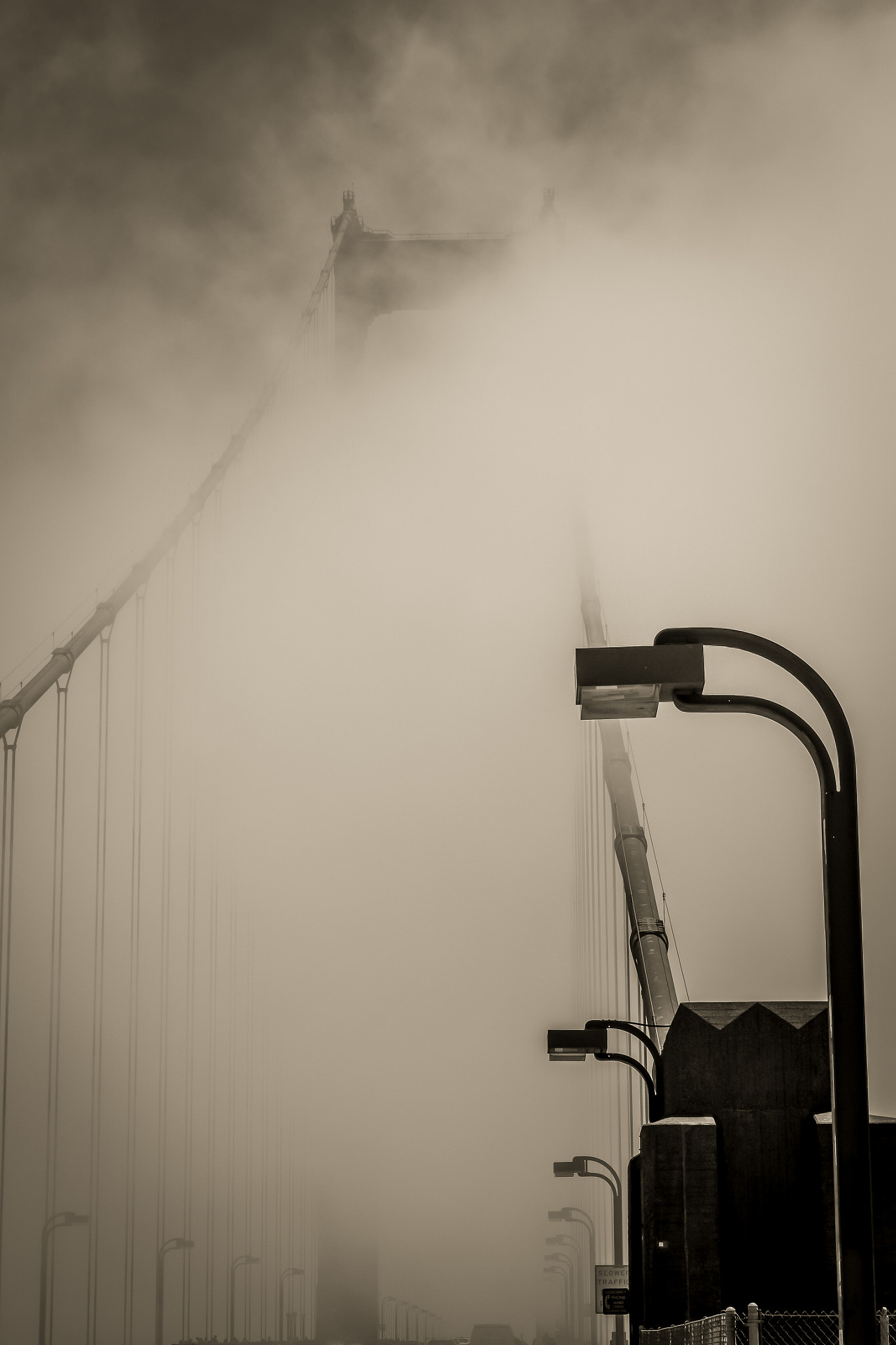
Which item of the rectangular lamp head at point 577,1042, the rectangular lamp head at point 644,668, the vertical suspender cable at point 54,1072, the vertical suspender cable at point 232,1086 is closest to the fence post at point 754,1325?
the rectangular lamp head at point 644,668

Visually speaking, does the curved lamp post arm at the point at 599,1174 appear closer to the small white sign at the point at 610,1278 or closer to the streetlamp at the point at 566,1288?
the small white sign at the point at 610,1278

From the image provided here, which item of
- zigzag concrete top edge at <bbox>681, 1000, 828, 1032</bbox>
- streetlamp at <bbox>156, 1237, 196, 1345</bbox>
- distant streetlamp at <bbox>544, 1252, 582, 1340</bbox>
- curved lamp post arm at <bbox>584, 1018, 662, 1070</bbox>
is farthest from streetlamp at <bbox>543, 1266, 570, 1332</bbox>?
zigzag concrete top edge at <bbox>681, 1000, 828, 1032</bbox>

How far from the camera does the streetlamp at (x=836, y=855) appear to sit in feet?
13.2

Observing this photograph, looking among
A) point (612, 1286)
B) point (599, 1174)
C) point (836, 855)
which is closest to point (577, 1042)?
point (612, 1286)

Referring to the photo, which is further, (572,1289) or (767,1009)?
(572,1289)

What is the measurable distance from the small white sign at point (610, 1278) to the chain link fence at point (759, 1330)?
3.30 meters

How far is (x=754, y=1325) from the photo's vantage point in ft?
19.5

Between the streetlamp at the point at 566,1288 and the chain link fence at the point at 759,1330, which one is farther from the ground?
the chain link fence at the point at 759,1330

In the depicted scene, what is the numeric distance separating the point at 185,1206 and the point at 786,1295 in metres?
26.6

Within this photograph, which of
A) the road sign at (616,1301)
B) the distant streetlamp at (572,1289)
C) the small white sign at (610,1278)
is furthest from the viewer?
the distant streetlamp at (572,1289)

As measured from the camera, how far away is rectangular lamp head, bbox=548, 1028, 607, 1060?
10633 millimetres

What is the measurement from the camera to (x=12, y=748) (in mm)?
22578

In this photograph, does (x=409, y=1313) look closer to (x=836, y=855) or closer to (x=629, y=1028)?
(x=629, y=1028)

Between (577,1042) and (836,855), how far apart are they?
6696 mm
